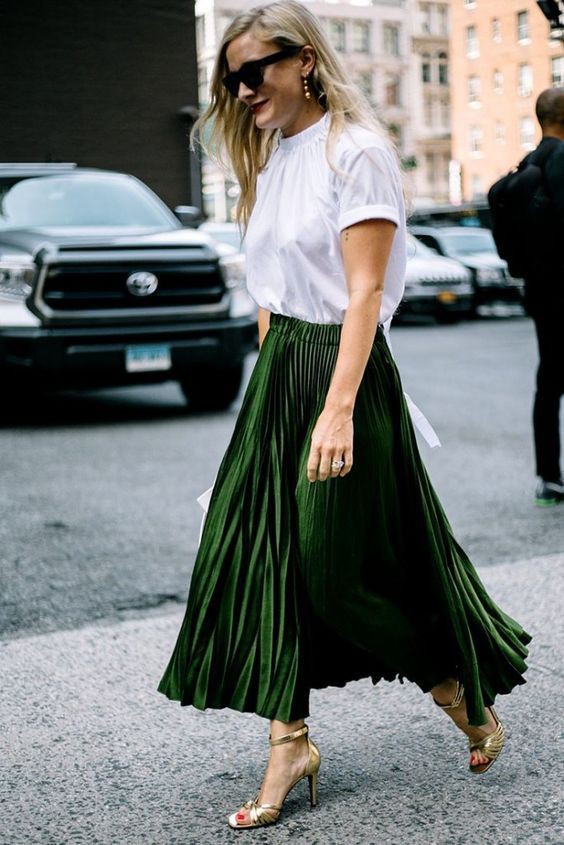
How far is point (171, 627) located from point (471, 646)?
1.76 m

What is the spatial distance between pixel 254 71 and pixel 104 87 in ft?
42.8

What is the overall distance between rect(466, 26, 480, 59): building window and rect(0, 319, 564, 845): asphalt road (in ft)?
226

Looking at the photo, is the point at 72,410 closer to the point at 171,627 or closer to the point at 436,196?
the point at 171,627

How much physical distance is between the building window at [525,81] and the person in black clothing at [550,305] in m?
65.4

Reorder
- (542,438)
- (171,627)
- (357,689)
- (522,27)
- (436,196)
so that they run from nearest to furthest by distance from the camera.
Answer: (357,689) < (171,627) < (542,438) < (522,27) < (436,196)

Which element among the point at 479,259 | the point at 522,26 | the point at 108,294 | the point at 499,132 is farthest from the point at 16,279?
the point at 499,132

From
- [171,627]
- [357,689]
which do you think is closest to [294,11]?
[357,689]

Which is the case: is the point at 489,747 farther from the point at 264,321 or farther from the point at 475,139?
the point at 475,139

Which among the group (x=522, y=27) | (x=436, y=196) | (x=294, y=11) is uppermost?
(x=522, y=27)

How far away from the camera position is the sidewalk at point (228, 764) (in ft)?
8.55

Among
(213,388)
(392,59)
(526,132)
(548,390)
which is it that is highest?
(392,59)

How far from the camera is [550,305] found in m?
5.82

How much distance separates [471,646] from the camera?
265cm

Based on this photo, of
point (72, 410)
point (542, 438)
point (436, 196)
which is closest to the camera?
point (542, 438)
